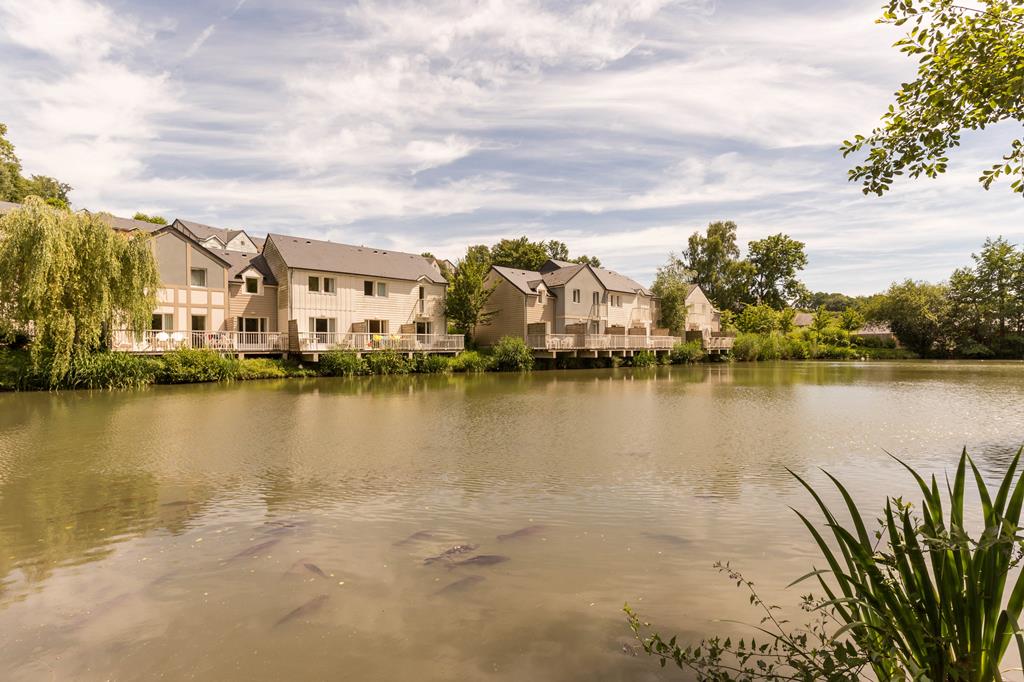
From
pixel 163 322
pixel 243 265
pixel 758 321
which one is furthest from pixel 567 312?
pixel 758 321

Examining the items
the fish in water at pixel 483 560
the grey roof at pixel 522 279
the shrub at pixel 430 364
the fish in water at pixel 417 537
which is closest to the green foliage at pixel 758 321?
the grey roof at pixel 522 279

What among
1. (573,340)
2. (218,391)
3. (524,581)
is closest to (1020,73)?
(524,581)

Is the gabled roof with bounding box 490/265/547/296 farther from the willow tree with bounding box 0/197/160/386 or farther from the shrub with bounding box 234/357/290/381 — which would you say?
the willow tree with bounding box 0/197/160/386

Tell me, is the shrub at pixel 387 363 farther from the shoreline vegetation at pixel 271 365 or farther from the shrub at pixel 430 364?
the shrub at pixel 430 364

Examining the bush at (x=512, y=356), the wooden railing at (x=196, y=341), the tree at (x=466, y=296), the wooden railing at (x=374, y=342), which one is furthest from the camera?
the tree at (x=466, y=296)

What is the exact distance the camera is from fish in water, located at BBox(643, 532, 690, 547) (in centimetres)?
635

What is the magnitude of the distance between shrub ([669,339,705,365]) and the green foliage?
1542 centimetres

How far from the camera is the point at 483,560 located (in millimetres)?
5891

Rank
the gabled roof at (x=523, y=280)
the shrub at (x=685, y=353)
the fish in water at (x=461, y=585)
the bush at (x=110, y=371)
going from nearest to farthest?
1. the fish in water at (x=461, y=585)
2. the bush at (x=110, y=371)
3. the gabled roof at (x=523, y=280)
4. the shrub at (x=685, y=353)

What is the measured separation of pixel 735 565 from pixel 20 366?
2677cm

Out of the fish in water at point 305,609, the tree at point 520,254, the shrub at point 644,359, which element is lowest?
the fish in water at point 305,609

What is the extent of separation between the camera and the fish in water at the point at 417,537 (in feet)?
21.0

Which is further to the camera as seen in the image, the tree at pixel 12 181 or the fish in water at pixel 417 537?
the tree at pixel 12 181

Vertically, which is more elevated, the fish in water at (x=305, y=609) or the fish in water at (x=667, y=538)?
the fish in water at (x=305, y=609)
